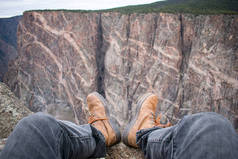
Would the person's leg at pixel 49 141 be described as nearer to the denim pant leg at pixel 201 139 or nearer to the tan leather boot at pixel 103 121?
the tan leather boot at pixel 103 121

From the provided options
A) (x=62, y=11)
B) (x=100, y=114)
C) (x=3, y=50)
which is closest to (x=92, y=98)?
(x=100, y=114)

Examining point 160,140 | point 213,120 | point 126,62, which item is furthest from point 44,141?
point 126,62

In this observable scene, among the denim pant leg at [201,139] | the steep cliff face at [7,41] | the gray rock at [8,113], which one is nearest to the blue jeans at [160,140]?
the denim pant leg at [201,139]

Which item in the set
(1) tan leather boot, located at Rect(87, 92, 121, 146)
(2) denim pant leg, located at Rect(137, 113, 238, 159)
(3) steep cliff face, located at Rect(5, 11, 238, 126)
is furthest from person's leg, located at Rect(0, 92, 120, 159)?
(3) steep cliff face, located at Rect(5, 11, 238, 126)

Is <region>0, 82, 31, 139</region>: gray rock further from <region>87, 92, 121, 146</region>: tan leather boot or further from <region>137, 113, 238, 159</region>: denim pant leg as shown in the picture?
<region>137, 113, 238, 159</region>: denim pant leg

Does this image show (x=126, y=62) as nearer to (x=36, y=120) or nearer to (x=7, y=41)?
(x=36, y=120)

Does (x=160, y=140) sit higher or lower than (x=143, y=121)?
higher

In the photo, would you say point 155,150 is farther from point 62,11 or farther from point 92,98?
point 62,11
